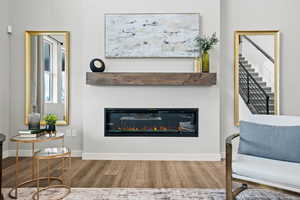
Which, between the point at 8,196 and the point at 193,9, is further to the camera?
the point at 193,9

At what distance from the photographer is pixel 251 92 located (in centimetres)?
396

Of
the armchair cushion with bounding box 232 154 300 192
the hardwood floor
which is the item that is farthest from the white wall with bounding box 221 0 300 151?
the armchair cushion with bounding box 232 154 300 192

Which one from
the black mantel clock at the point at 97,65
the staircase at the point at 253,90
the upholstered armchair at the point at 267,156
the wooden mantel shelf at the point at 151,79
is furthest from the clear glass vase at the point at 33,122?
the staircase at the point at 253,90

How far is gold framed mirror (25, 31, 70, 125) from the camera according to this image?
4.01m

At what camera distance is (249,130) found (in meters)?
2.45

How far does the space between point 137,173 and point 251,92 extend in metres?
2.27

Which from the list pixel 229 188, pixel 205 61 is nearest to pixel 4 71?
pixel 205 61

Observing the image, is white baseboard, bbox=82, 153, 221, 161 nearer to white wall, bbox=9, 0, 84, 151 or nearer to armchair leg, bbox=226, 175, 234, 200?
white wall, bbox=9, 0, 84, 151

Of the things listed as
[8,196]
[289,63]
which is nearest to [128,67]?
[8,196]

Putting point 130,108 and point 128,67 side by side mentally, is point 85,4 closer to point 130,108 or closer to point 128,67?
point 128,67

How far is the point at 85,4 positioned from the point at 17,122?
2250 mm

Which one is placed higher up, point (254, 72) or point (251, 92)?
point (254, 72)

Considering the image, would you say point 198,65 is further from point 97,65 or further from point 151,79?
point 97,65

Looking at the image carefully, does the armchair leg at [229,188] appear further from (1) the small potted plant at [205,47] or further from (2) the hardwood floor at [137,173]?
(1) the small potted plant at [205,47]
